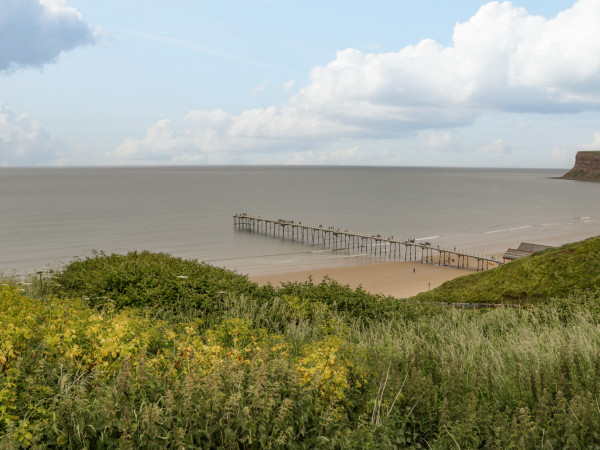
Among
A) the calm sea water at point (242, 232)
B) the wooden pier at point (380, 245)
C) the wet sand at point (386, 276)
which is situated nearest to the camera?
the wet sand at point (386, 276)

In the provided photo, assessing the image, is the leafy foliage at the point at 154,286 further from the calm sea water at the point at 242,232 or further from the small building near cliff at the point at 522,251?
the small building near cliff at the point at 522,251

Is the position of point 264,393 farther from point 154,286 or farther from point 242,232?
point 242,232

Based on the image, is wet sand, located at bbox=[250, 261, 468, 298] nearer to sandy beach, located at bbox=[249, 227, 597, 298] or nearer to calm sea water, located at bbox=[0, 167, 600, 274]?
sandy beach, located at bbox=[249, 227, 597, 298]

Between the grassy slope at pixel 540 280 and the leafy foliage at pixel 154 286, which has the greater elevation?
the leafy foliage at pixel 154 286

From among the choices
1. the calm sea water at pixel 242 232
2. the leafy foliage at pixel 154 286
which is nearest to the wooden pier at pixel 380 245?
the calm sea water at pixel 242 232

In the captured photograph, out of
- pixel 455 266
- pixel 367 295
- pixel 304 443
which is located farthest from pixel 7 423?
pixel 455 266

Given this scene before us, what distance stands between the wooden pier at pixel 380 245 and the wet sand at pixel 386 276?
269cm

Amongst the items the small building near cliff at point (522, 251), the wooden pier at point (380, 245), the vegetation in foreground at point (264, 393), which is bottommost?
the wooden pier at point (380, 245)

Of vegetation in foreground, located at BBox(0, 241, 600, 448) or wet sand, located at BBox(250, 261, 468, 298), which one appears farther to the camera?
wet sand, located at BBox(250, 261, 468, 298)

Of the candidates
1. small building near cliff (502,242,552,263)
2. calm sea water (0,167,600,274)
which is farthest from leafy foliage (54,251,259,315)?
small building near cliff (502,242,552,263)

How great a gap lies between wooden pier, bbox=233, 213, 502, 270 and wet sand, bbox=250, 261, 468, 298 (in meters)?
2.69

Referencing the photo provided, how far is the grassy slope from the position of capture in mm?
18000

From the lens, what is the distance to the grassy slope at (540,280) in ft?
59.1

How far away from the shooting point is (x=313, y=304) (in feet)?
34.1
